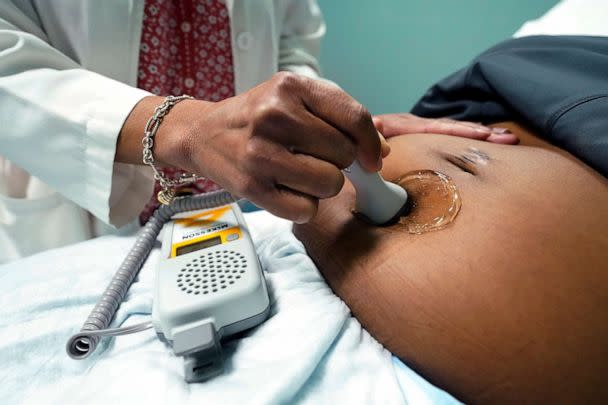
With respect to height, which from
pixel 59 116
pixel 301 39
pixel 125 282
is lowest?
pixel 125 282

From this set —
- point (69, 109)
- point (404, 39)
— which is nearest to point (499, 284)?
point (69, 109)

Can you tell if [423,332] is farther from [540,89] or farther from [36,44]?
[36,44]

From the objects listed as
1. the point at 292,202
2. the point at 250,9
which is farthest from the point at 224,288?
the point at 250,9

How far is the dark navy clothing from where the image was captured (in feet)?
1.54

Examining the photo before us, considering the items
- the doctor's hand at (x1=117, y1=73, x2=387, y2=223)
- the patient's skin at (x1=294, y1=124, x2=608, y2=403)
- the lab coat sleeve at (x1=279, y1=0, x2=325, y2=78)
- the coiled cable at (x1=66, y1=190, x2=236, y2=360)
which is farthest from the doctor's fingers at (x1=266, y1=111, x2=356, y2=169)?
the lab coat sleeve at (x1=279, y1=0, x2=325, y2=78)

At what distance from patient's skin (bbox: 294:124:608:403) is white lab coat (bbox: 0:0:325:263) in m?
0.35

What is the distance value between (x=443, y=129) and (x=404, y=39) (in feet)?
2.79

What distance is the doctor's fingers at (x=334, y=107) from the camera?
373mm

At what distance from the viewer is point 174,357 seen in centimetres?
37

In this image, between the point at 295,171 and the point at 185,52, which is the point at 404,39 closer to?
the point at 185,52

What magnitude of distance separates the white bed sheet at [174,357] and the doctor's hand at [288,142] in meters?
0.11

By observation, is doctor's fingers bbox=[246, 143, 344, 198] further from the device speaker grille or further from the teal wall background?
the teal wall background

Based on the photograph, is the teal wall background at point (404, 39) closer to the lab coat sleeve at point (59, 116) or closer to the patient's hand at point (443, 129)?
the patient's hand at point (443, 129)

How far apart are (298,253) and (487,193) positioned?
0.25m
